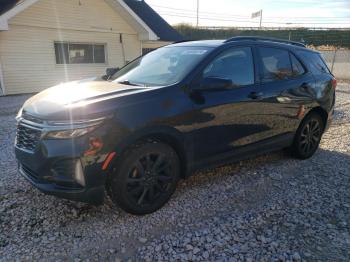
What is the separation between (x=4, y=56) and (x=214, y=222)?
38.7ft

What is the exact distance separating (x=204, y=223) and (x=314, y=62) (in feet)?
11.2

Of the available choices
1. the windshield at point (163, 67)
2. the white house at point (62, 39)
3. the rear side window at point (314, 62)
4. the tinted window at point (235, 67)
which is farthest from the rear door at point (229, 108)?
the white house at point (62, 39)

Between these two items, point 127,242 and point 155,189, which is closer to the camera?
point 127,242

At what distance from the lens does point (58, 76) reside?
544 inches

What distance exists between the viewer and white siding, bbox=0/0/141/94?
12242mm

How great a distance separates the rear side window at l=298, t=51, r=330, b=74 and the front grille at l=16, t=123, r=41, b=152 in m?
4.03

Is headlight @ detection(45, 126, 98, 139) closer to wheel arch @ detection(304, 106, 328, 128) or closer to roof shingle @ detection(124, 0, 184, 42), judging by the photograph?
wheel arch @ detection(304, 106, 328, 128)

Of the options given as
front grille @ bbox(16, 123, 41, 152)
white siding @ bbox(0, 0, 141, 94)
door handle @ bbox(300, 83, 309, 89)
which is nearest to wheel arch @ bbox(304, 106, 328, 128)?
door handle @ bbox(300, 83, 309, 89)

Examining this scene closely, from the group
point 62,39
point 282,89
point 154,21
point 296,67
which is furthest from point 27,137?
point 154,21

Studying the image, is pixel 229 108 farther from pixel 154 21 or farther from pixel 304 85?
pixel 154 21

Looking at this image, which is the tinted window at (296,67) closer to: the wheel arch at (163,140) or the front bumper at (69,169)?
the wheel arch at (163,140)

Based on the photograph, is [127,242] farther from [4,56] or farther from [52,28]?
[52,28]

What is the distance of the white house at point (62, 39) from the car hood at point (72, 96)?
30.4 feet

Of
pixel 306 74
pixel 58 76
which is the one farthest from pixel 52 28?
pixel 306 74
